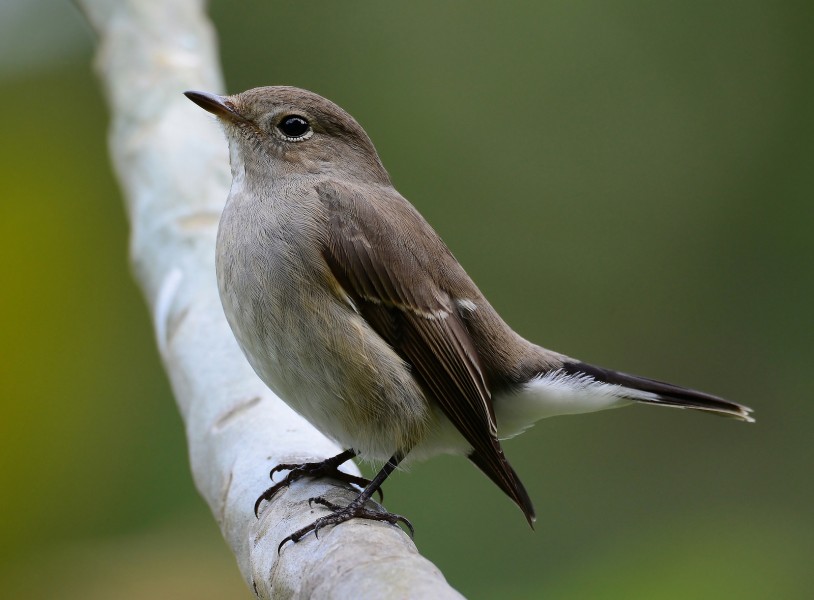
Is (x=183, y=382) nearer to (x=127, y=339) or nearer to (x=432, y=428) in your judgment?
(x=432, y=428)

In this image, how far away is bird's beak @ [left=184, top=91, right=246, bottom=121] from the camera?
334 cm

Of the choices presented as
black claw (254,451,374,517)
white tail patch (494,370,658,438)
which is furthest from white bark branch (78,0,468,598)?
white tail patch (494,370,658,438)

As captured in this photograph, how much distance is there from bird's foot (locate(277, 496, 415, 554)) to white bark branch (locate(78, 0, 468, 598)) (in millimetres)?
32

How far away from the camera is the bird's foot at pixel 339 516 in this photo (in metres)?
2.09

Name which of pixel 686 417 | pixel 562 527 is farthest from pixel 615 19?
pixel 562 527

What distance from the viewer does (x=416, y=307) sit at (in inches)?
120

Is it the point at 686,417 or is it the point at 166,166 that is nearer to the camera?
the point at 166,166

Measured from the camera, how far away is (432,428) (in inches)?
120

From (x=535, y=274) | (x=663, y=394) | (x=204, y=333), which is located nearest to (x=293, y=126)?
(x=204, y=333)

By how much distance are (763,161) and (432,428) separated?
403cm

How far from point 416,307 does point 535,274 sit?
130 inches

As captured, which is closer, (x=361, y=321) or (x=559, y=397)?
(x=361, y=321)

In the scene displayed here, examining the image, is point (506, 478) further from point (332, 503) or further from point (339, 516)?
point (339, 516)

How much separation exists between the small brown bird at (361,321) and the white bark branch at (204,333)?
0.13 metres
